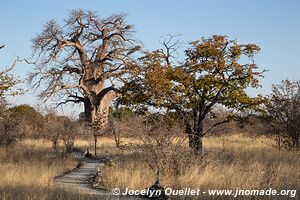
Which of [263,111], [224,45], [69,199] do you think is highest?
[224,45]

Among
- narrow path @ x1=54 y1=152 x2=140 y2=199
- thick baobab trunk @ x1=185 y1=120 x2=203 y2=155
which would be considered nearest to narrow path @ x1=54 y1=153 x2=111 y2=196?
narrow path @ x1=54 y1=152 x2=140 y2=199

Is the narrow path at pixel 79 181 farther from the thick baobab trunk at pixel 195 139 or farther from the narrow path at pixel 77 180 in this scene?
the thick baobab trunk at pixel 195 139

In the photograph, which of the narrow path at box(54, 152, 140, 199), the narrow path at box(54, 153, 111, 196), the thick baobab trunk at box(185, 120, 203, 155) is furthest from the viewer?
the thick baobab trunk at box(185, 120, 203, 155)

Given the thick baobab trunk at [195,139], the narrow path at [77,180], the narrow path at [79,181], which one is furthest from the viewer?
the thick baobab trunk at [195,139]

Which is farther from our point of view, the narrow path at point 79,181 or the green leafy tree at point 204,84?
the green leafy tree at point 204,84

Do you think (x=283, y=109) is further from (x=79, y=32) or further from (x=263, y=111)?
(x=79, y=32)

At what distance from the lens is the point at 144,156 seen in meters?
11.8

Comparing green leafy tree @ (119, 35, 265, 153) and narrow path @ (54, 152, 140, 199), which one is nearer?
narrow path @ (54, 152, 140, 199)

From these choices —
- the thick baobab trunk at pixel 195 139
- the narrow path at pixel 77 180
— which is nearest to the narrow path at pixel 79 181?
the narrow path at pixel 77 180

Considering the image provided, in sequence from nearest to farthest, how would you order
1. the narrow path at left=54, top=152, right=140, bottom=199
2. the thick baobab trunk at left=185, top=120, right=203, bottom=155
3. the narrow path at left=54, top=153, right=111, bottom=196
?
the narrow path at left=54, top=152, right=140, bottom=199 < the narrow path at left=54, top=153, right=111, bottom=196 < the thick baobab trunk at left=185, top=120, right=203, bottom=155

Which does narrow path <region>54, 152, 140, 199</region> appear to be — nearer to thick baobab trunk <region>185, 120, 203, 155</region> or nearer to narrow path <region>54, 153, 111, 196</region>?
narrow path <region>54, 153, 111, 196</region>

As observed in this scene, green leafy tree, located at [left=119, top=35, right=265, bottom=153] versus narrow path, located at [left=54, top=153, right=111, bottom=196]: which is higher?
green leafy tree, located at [left=119, top=35, right=265, bottom=153]

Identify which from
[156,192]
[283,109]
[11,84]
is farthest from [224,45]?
[156,192]

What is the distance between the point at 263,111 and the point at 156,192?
914 centimetres
